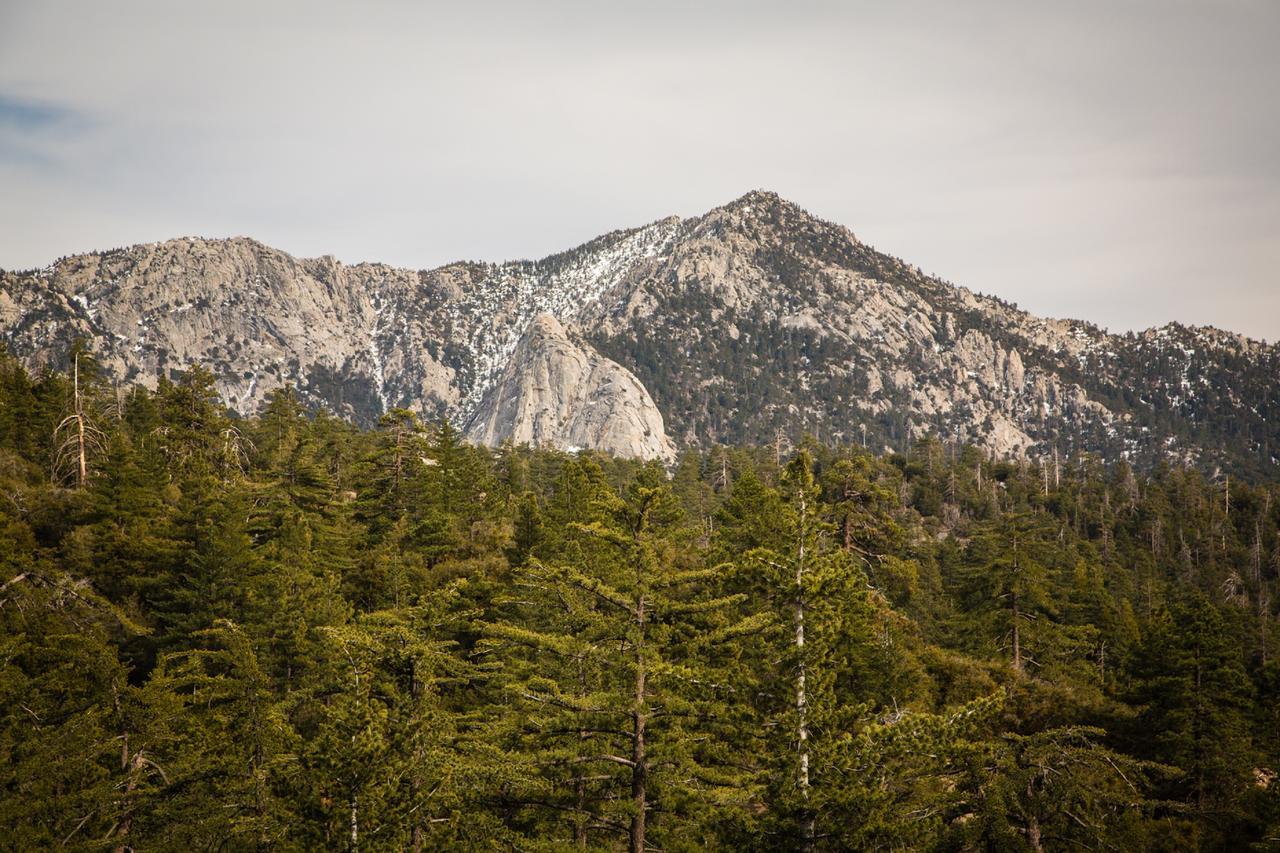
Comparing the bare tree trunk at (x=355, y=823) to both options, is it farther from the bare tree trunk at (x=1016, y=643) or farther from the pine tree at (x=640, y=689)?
the bare tree trunk at (x=1016, y=643)

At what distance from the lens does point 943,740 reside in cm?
1568

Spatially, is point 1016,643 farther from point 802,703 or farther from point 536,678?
point 536,678

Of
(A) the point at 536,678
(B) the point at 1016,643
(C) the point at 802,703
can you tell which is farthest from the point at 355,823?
(B) the point at 1016,643

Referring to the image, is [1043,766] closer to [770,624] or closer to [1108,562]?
[770,624]

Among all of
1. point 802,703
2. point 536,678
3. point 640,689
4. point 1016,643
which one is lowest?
point 1016,643

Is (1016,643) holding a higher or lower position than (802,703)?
lower

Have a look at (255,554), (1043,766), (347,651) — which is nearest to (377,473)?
(255,554)

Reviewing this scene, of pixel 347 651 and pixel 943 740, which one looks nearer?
pixel 943 740

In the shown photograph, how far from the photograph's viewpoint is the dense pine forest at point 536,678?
17.0m

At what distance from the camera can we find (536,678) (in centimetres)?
2088

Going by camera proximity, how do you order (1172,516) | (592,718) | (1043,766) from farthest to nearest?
(1172,516) < (1043,766) < (592,718)

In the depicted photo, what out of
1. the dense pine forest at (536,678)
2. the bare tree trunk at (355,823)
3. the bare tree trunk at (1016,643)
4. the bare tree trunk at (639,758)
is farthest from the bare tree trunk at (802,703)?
the bare tree trunk at (1016,643)

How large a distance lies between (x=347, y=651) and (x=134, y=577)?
2103 cm

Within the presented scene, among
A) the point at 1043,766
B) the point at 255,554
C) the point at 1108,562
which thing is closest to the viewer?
the point at 1043,766
